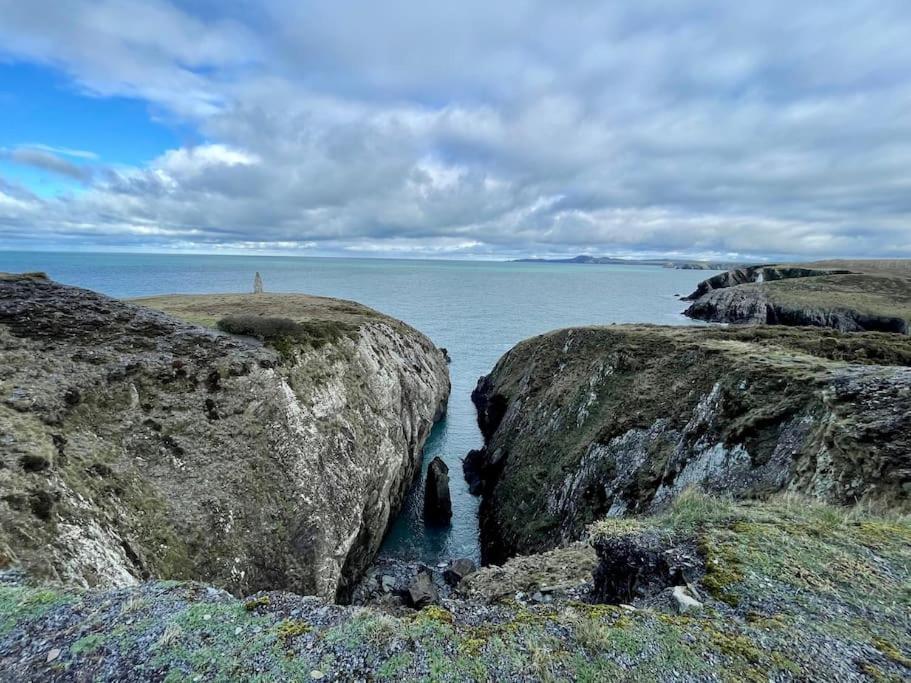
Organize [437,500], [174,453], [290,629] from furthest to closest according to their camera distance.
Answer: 1. [437,500]
2. [174,453]
3. [290,629]

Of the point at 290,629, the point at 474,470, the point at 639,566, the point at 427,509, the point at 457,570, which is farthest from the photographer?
the point at 474,470

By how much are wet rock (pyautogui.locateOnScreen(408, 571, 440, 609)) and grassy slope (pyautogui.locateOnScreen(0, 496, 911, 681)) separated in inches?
579

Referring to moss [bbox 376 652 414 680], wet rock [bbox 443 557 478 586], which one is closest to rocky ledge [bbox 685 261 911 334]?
wet rock [bbox 443 557 478 586]

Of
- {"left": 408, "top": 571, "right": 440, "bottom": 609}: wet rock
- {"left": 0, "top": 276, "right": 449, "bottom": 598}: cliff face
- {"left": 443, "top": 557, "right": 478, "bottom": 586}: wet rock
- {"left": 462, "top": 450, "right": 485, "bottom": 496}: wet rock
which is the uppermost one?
{"left": 0, "top": 276, "right": 449, "bottom": 598}: cliff face

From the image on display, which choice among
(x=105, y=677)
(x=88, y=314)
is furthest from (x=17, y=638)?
(x=88, y=314)

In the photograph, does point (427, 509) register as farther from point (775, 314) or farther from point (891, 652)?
point (775, 314)

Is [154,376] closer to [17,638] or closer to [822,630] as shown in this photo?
[17,638]

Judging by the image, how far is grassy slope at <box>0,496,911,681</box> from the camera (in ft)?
29.2

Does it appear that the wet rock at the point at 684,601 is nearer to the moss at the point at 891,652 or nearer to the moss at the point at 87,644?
the moss at the point at 891,652

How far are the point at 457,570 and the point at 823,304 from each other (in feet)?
394

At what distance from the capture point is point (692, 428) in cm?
2503

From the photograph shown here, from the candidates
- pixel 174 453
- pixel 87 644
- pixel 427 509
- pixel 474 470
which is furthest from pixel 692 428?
pixel 174 453

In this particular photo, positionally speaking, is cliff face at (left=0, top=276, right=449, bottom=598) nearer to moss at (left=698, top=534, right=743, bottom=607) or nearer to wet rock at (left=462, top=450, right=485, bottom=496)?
wet rock at (left=462, top=450, right=485, bottom=496)

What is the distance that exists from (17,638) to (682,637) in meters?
15.2
